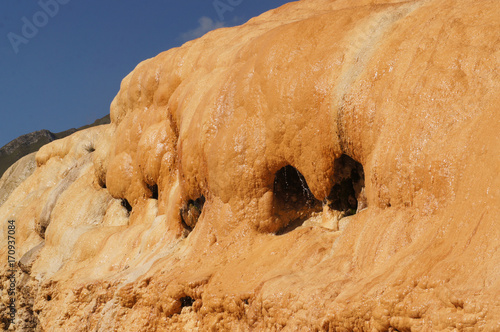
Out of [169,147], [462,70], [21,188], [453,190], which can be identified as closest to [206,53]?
[169,147]

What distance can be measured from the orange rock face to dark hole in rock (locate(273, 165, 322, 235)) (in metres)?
0.02

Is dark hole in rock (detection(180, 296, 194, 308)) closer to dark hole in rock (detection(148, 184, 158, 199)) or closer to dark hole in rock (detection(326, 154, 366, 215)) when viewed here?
dark hole in rock (detection(326, 154, 366, 215))

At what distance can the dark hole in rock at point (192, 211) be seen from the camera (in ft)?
32.9

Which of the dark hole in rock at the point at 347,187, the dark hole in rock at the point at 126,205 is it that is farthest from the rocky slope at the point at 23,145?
the dark hole in rock at the point at 347,187

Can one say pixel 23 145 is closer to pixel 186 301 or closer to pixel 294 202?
pixel 186 301

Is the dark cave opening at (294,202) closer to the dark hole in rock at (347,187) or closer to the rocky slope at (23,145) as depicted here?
the dark hole in rock at (347,187)

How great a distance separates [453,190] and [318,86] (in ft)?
8.99

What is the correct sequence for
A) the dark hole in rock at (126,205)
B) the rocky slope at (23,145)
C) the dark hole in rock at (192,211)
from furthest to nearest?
the rocky slope at (23,145) < the dark hole in rock at (126,205) < the dark hole in rock at (192,211)

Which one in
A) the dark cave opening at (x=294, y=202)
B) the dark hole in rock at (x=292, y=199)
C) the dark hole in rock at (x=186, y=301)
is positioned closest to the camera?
the dark cave opening at (x=294, y=202)

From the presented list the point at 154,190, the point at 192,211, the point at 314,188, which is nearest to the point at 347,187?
the point at 314,188

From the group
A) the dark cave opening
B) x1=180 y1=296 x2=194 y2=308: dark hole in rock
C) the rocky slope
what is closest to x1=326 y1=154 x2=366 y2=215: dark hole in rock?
the dark cave opening

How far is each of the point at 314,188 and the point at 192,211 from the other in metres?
2.97

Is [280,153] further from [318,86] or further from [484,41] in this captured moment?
[484,41]

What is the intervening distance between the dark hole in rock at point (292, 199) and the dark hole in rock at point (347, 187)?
0.55 metres
